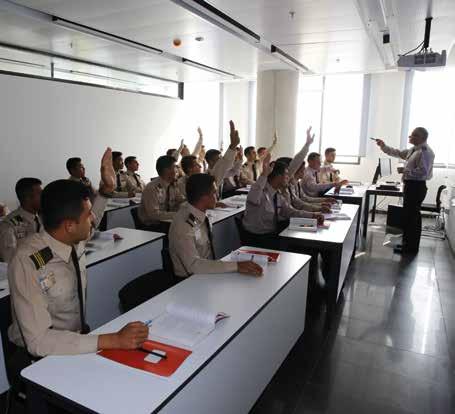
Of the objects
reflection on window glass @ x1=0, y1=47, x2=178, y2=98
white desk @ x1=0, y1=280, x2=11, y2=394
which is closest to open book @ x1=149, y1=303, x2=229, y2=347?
white desk @ x1=0, y1=280, x2=11, y2=394

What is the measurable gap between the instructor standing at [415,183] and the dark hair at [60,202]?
16.0 ft

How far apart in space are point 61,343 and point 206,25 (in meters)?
4.42

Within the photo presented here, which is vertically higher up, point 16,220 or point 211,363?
point 16,220

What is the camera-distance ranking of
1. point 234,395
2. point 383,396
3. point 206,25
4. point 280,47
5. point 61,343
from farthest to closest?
point 280,47
point 206,25
point 383,396
point 234,395
point 61,343

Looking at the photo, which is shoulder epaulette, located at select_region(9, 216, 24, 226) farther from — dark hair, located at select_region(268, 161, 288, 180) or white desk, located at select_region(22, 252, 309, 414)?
dark hair, located at select_region(268, 161, 288, 180)

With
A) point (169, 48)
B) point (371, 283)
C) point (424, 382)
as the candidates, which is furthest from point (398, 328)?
point (169, 48)

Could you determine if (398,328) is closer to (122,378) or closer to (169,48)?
(122,378)

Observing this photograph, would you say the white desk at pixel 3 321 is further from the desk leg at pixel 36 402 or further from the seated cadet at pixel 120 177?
the seated cadet at pixel 120 177

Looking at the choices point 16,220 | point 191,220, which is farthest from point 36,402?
point 16,220

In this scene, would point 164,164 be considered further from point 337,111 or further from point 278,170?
point 337,111

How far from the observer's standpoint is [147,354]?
58.2 inches

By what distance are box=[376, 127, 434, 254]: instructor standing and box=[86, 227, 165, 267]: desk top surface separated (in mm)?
3813

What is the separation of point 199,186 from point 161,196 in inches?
82.7

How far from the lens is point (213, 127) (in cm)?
1133
